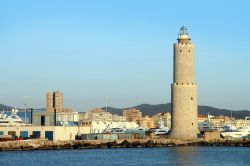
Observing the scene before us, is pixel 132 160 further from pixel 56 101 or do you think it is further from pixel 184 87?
pixel 56 101

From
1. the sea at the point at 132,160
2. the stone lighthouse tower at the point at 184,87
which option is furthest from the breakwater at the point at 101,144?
the sea at the point at 132,160

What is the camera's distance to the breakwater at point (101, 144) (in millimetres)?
58000

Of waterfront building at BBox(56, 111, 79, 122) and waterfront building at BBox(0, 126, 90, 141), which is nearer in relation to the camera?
waterfront building at BBox(0, 126, 90, 141)

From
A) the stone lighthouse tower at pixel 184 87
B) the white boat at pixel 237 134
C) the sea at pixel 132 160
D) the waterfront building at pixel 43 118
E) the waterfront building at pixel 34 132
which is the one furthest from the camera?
the white boat at pixel 237 134

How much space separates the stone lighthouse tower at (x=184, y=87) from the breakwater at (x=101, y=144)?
215 centimetres

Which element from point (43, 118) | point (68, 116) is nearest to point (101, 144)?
point (43, 118)

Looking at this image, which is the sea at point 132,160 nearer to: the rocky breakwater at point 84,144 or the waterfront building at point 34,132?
the rocky breakwater at point 84,144

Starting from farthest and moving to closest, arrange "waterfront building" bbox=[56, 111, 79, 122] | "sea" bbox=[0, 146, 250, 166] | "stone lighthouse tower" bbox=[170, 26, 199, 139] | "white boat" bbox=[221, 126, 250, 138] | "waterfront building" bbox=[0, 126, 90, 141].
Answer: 1. "waterfront building" bbox=[56, 111, 79, 122]
2. "white boat" bbox=[221, 126, 250, 138]
3. "waterfront building" bbox=[0, 126, 90, 141]
4. "stone lighthouse tower" bbox=[170, 26, 199, 139]
5. "sea" bbox=[0, 146, 250, 166]

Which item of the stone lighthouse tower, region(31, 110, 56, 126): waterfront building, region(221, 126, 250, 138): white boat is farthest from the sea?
region(221, 126, 250, 138): white boat

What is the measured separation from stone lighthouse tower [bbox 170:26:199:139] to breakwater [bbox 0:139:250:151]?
2151 mm

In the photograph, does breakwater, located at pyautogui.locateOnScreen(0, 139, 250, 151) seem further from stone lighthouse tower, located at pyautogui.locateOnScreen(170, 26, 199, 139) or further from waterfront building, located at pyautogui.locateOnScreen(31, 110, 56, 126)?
waterfront building, located at pyautogui.locateOnScreen(31, 110, 56, 126)

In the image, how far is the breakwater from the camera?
190 ft

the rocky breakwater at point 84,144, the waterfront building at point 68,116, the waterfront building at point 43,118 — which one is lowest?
the rocky breakwater at point 84,144

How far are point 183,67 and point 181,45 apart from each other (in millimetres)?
1948
